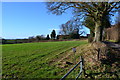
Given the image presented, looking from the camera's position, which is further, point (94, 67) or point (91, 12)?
point (91, 12)

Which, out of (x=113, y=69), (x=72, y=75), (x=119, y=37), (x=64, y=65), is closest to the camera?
(x=72, y=75)

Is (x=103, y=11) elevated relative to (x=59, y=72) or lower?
elevated

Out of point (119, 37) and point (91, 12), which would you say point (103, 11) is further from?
point (119, 37)

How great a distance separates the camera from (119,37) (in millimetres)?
15273

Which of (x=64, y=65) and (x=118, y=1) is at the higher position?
(x=118, y=1)

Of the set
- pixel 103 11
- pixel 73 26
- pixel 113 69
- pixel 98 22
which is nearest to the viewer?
pixel 113 69

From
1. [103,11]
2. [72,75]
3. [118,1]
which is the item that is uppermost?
[118,1]

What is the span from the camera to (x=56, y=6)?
10555mm

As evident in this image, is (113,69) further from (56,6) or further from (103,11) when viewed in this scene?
(56,6)

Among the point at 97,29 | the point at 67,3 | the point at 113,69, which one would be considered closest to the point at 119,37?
the point at 97,29

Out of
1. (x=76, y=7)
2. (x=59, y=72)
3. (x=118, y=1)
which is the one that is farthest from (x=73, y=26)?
(x=59, y=72)

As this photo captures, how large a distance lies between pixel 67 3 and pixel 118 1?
3882 mm

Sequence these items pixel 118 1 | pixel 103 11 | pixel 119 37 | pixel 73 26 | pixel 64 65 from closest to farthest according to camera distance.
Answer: pixel 64 65
pixel 118 1
pixel 103 11
pixel 73 26
pixel 119 37

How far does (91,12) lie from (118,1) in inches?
88.0
